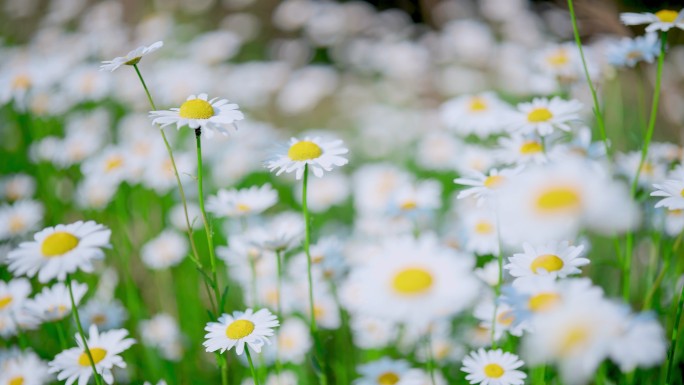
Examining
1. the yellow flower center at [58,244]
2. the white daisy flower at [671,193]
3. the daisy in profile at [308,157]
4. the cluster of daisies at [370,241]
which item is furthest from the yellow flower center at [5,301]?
the white daisy flower at [671,193]

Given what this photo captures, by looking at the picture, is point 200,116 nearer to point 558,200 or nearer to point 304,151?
point 304,151

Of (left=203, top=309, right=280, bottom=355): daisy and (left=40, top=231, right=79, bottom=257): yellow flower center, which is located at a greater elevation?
(left=40, top=231, right=79, bottom=257): yellow flower center

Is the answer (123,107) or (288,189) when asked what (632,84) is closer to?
(288,189)

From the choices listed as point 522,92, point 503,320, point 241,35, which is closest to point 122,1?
point 241,35

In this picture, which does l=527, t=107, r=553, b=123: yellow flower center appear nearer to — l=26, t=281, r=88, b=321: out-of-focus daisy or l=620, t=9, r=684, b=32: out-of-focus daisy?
l=620, t=9, r=684, b=32: out-of-focus daisy

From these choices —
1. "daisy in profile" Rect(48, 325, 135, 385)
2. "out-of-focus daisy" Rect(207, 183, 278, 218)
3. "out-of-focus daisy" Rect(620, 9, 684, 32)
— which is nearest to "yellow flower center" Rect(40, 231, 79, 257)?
"daisy in profile" Rect(48, 325, 135, 385)

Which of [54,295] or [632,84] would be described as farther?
[632,84]
